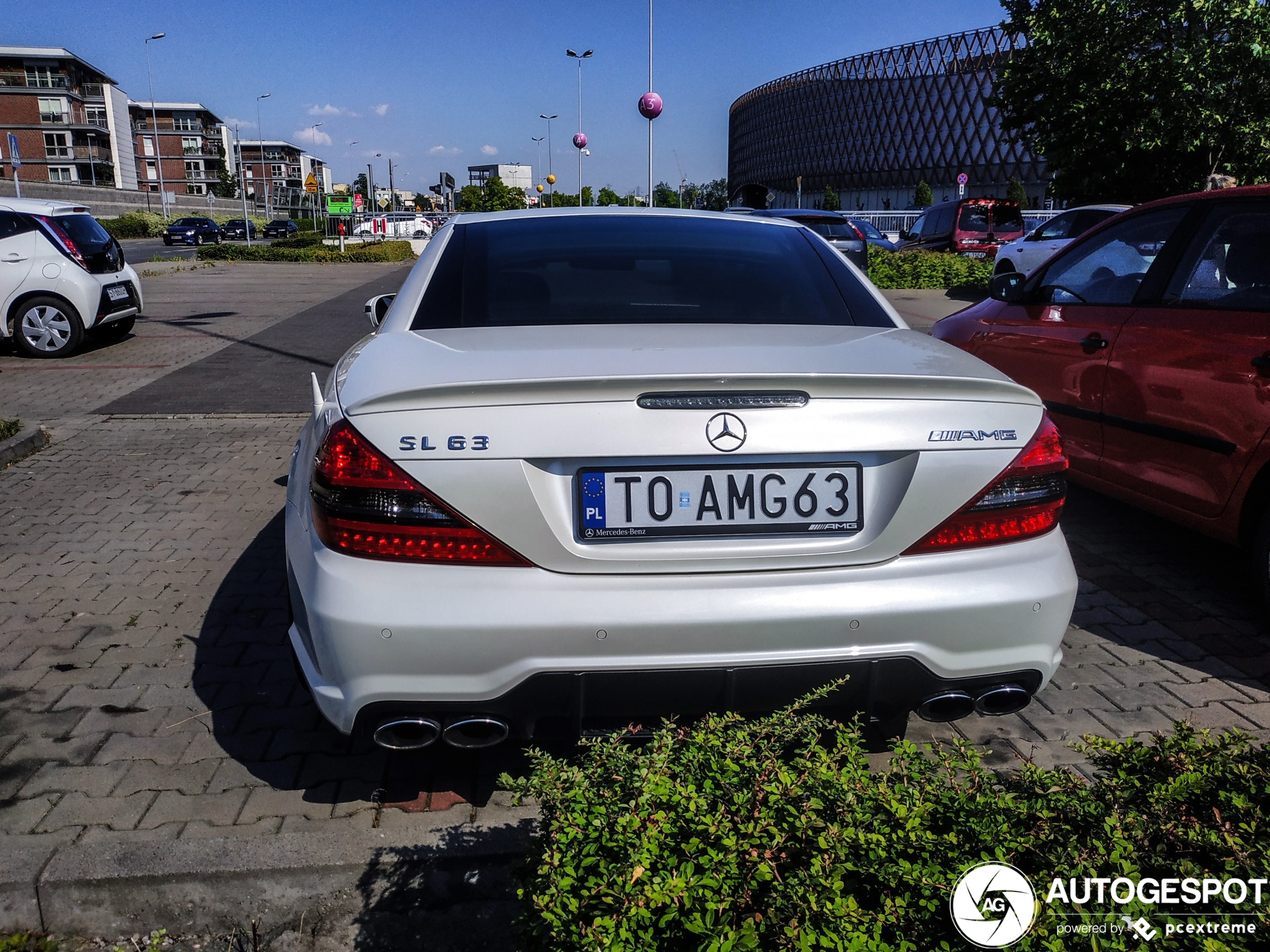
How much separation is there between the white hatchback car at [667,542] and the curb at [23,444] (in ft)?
18.7

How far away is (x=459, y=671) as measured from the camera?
2.33 m

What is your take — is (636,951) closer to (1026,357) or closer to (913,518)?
(913,518)

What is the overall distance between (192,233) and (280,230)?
15570 millimetres

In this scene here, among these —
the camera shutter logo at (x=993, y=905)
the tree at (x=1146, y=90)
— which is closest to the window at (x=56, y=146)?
the tree at (x=1146, y=90)

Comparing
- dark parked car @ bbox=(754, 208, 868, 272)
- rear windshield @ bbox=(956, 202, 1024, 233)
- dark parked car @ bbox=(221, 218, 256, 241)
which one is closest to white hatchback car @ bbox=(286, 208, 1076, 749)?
dark parked car @ bbox=(754, 208, 868, 272)

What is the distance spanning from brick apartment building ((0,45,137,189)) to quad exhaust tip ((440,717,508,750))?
328 ft

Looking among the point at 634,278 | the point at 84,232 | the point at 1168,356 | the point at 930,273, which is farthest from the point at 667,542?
the point at 930,273

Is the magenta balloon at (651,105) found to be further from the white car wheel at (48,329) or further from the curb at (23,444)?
the curb at (23,444)

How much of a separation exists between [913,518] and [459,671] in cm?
110

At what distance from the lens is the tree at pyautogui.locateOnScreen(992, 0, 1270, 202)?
1554 centimetres

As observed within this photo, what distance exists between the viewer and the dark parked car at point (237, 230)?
56.8m

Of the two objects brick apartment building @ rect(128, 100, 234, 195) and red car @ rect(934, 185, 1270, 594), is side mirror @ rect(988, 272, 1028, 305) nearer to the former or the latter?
red car @ rect(934, 185, 1270, 594)

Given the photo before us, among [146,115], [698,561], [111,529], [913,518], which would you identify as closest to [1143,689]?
[913,518]

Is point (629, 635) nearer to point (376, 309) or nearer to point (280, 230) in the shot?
point (376, 309)
